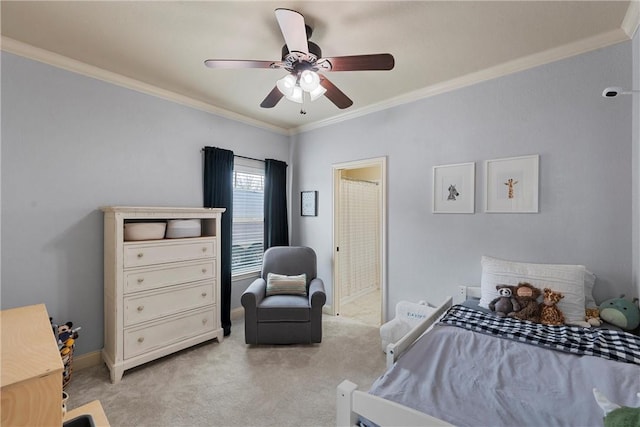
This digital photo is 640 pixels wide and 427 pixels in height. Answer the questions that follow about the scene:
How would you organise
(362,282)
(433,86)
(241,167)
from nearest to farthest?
(433,86)
(241,167)
(362,282)

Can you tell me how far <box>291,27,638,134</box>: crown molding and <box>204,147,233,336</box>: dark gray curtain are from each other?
1.70m

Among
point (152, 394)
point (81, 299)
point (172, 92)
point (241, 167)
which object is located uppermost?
point (172, 92)

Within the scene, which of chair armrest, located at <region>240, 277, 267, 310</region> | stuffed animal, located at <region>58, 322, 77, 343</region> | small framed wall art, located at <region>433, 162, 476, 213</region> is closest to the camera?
stuffed animal, located at <region>58, 322, 77, 343</region>

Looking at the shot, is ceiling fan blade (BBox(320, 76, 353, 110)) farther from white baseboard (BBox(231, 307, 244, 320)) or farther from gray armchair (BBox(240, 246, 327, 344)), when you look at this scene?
white baseboard (BBox(231, 307, 244, 320))

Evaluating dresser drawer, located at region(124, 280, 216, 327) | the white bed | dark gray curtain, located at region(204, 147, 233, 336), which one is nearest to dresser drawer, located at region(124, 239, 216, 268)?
dresser drawer, located at region(124, 280, 216, 327)

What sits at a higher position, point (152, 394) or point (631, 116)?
point (631, 116)

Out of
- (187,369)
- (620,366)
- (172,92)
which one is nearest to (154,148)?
(172,92)

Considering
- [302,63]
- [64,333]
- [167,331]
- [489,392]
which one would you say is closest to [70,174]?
[64,333]

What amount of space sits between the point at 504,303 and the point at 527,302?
0.47ft

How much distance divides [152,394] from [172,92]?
283 cm

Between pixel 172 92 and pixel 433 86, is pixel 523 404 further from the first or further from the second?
pixel 172 92

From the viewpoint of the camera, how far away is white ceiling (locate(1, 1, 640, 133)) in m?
1.77

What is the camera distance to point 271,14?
1.83 meters

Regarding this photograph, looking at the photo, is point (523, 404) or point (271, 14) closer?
point (523, 404)
